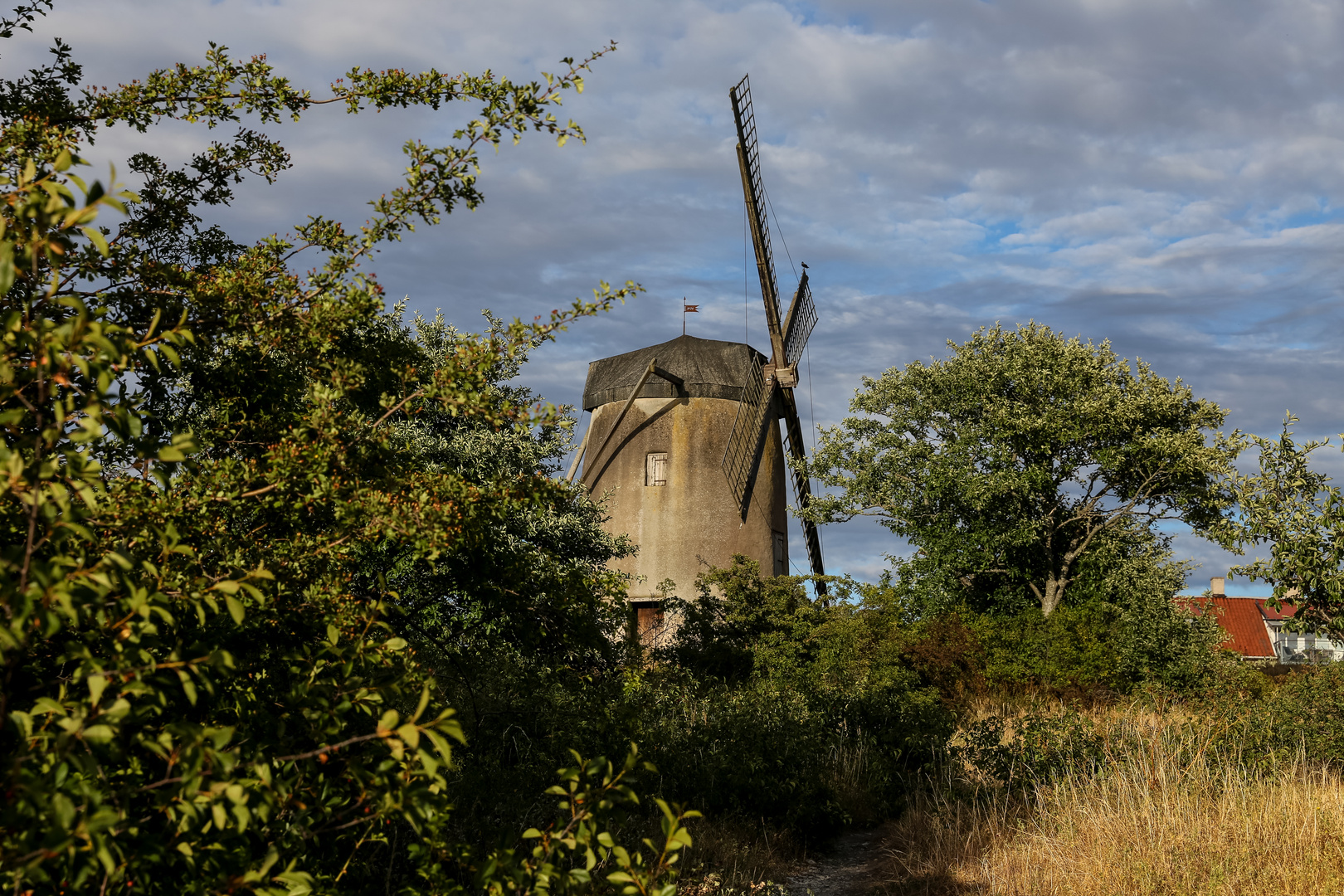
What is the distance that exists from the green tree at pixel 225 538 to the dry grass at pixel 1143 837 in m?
3.94

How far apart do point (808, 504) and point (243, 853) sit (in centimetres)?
2212

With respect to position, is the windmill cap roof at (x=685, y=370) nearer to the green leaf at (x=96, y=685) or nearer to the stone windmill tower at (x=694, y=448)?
the stone windmill tower at (x=694, y=448)

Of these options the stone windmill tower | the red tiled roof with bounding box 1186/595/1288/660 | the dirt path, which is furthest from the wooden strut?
the red tiled roof with bounding box 1186/595/1288/660

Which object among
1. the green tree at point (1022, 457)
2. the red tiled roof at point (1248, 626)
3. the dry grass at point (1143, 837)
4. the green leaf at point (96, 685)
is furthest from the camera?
the red tiled roof at point (1248, 626)

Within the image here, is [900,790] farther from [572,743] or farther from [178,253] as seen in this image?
[178,253]

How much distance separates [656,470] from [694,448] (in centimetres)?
104

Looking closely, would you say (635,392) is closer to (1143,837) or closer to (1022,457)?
(1022,457)

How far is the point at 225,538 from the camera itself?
3.78 metres

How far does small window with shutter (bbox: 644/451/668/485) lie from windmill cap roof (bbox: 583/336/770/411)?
4.96 ft

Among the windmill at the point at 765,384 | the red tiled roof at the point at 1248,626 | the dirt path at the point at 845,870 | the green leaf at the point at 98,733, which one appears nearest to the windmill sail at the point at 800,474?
the windmill at the point at 765,384

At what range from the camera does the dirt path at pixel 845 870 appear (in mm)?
8242

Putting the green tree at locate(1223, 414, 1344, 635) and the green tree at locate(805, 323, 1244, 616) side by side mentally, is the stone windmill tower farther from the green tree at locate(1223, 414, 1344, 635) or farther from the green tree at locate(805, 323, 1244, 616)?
the green tree at locate(1223, 414, 1344, 635)

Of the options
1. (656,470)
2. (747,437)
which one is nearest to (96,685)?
(656,470)

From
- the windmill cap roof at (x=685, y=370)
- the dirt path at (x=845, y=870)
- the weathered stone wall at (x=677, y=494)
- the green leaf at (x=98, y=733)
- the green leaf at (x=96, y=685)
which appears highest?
the windmill cap roof at (x=685, y=370)
